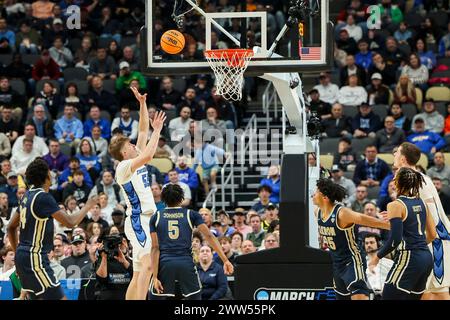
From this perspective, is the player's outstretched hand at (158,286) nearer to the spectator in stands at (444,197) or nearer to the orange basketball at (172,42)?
the orange basketball at (172,42)

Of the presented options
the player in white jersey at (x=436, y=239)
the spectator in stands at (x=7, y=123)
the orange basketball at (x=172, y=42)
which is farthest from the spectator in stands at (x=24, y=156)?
the player in white jersey at (x=436, y=239)

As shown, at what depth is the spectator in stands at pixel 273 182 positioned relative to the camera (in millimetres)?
19328

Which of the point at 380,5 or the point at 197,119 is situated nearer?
the point at 197,119

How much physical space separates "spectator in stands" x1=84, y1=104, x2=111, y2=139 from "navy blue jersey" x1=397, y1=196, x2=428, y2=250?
1051 cm

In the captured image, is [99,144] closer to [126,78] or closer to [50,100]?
[50,100]

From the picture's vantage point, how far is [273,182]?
64.5 feet

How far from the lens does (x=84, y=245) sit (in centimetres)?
1694

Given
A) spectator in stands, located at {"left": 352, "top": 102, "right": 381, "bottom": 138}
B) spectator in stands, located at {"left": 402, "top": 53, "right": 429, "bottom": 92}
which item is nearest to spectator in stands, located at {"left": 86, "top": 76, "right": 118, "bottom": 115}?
spectator in stands, located at {"left": 352, "top": 102, "right": 381, "bottom": 138}

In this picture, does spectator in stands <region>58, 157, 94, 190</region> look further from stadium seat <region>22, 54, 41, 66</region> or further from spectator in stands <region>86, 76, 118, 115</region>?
stadium seat <region>22, 54, 41, 66</region>

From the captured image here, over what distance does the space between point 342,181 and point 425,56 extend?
4.64 m

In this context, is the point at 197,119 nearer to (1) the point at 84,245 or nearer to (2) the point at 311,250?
(1) the point at 84,245

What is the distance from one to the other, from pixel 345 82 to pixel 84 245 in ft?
25.1

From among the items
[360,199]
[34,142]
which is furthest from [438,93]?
[34,142]
